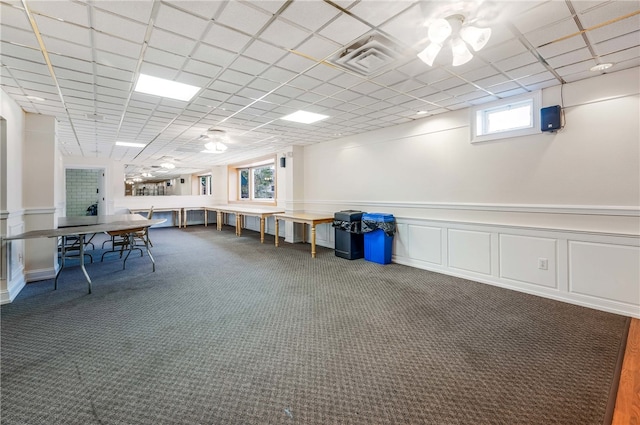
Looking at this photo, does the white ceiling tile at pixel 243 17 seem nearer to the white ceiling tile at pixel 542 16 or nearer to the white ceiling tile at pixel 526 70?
the white ceiling tile at pixel 542 16

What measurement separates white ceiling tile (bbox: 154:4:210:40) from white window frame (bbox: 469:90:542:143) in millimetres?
3669

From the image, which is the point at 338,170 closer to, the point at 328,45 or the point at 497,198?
the point at 497,198

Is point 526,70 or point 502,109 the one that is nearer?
point 526,70

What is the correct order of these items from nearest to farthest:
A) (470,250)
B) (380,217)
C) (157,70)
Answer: (157,70), (470,250), (380,217)

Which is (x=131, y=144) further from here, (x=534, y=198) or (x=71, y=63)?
(x=534, y=198)

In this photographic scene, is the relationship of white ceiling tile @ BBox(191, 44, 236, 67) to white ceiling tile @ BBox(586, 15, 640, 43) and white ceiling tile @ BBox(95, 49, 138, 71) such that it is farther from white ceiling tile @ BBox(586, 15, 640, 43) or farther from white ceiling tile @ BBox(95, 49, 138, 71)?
white ceiling tile @ BBox(586, 15, 640, 43)

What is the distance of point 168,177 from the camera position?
15391mm

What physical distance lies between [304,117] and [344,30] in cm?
240

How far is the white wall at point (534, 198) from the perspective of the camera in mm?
2857

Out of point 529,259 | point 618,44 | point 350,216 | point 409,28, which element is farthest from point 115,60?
point 529,259

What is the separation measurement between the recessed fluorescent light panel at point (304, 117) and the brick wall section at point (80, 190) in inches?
382

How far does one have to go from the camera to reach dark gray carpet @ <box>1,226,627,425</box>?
1589 millimetres

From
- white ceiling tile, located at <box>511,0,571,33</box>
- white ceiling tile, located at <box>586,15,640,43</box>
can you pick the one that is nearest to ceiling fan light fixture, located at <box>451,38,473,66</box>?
white ceiling tile, located at <box>511,0,571,33</box>

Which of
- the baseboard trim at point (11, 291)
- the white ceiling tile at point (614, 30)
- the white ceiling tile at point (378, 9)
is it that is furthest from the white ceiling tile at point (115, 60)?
the white ceiling tile at point (614, 30)
